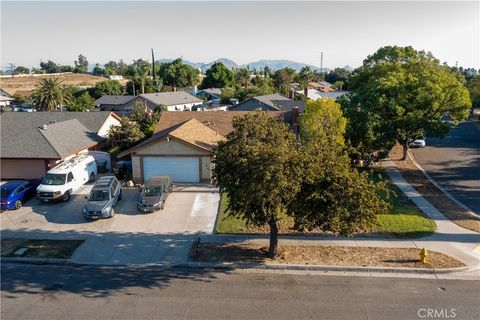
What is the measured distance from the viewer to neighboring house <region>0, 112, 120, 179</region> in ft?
89.6

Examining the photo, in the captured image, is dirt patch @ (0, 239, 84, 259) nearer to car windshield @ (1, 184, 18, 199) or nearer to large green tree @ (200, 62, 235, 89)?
car windshield @ (1, 184, 18, 199)

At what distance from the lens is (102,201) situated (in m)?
21.5

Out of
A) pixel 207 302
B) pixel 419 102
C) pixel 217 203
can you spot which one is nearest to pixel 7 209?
pixel 217 203

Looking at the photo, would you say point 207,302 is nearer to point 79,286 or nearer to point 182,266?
point 182,266

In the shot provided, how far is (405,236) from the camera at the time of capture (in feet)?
63.0

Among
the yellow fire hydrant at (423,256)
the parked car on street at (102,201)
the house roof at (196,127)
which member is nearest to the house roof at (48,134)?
the house roof at (196,127)

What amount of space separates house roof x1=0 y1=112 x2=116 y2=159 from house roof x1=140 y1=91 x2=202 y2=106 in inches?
1049

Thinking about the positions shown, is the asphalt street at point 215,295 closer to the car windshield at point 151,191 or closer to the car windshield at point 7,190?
the car windshield at point 151,191

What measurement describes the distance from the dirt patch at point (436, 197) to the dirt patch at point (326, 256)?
5.29 metres

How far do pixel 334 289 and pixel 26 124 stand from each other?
1160 inches

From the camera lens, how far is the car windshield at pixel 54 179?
942 inches

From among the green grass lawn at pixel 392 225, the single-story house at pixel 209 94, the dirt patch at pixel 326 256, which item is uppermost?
the single-story house at pixel 209 94

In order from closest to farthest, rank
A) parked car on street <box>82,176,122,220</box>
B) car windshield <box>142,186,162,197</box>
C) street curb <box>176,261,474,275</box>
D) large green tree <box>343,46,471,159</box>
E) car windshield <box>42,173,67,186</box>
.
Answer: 1. street curb <box>176,261,474,275</box>
2. parked car on street <box>82,176,122,220</box>
3. car windshield <box>142,186,162,197</box>
4. car windshield <box>42,173,67,186</box>
5. large green tree <box>343,46,471,159</box>

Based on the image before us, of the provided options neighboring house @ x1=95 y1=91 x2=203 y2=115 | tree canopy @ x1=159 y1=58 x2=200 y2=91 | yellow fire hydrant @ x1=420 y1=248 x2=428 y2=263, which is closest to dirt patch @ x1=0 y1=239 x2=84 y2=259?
yellow fire hydrant @ x1=420 y1=248 x2=428 y2=263
